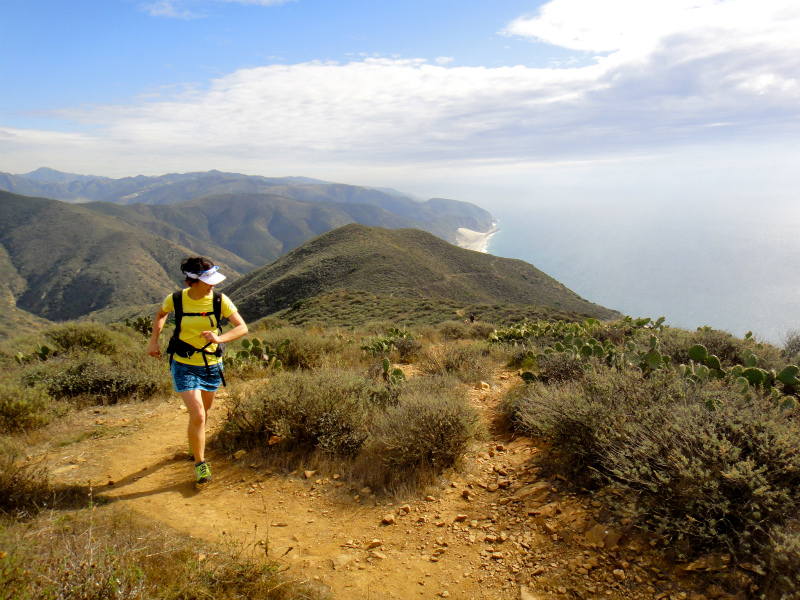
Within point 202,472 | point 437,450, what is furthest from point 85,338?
point 437,450

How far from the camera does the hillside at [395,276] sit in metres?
47.4

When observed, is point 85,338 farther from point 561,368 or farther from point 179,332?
point 561,368

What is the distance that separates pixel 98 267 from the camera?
326ft

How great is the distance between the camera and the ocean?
6569cm

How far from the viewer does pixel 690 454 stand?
2.42 m

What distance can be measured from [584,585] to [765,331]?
61.6m

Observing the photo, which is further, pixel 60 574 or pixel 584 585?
pixel 584 585

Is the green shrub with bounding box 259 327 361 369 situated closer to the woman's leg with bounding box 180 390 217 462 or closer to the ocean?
the woman's leg with bounding box 180 390 217 462

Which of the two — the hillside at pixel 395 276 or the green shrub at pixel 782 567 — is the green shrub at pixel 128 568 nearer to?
the green shrub at pixel 782 567

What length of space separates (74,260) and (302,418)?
12821 cm

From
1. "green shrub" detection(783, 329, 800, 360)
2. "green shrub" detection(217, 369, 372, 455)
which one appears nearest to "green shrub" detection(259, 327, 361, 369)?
"green shrub" detection(217, 369, 372, 455)

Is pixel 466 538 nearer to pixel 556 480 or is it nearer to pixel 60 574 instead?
pixel 556 480

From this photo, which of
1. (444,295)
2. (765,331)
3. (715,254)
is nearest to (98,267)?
(444,295)

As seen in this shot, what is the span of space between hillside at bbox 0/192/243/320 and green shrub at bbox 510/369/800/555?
101366mm
